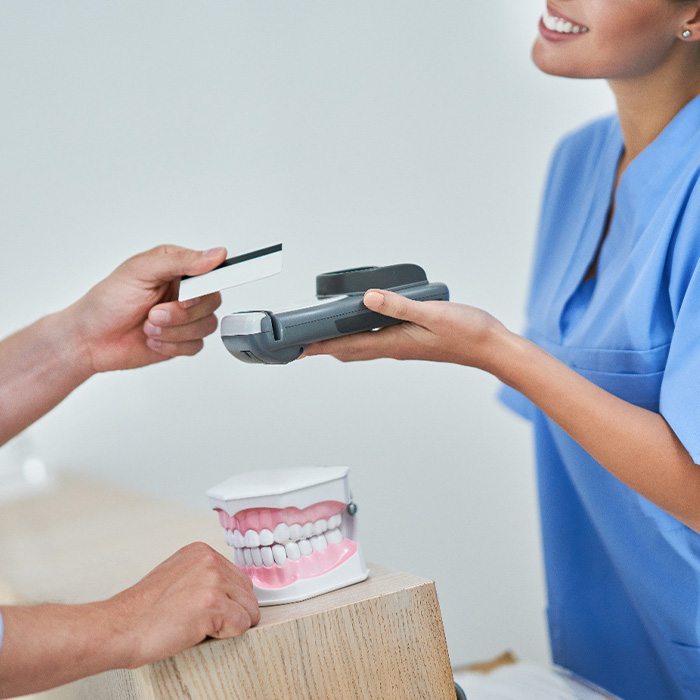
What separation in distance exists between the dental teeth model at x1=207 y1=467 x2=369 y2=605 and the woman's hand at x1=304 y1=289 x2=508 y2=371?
0.49 ft

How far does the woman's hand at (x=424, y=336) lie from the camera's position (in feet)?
3.49

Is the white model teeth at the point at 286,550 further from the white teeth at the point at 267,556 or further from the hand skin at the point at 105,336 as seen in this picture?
the hand skin at the point at 105,336

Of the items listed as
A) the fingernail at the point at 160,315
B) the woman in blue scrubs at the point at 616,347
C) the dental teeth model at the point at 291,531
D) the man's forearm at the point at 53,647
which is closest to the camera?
the man's forearm at the point at 53,647

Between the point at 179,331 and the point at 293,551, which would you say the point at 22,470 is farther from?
the point at 293,551

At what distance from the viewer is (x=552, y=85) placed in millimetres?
2287

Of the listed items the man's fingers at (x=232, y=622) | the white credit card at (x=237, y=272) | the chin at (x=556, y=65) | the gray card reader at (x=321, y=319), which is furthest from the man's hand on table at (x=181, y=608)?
the chin at (x=556, y=65)

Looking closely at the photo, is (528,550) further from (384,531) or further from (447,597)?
(384,531)

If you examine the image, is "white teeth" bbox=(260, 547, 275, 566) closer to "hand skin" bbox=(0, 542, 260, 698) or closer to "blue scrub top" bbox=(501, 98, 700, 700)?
"hand skin" bbox=(0, 542, 260, 698)

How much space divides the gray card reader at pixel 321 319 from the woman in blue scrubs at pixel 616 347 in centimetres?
3


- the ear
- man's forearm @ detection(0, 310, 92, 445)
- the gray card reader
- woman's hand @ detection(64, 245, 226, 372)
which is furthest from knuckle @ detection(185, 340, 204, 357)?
the ear

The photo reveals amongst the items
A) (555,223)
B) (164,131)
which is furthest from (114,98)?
(555,223)

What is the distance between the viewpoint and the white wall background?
191 centimetres

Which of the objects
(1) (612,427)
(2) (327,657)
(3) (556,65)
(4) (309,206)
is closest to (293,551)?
(2) (327,657)

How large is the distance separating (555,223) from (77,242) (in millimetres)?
946
